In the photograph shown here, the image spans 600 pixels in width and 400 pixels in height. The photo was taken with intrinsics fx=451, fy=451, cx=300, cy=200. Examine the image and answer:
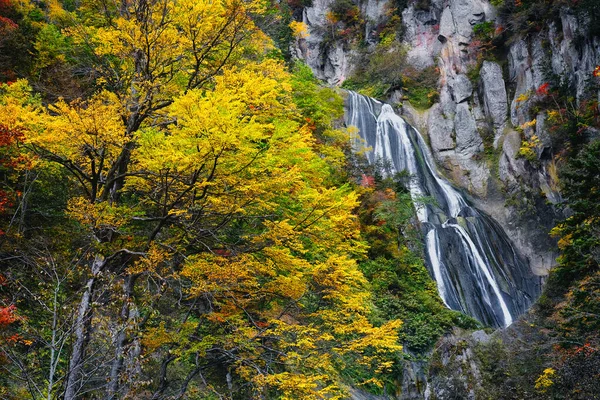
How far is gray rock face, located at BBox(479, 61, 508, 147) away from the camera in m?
33.3

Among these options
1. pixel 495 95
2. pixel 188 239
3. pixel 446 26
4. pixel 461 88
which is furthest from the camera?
pixel 446 26

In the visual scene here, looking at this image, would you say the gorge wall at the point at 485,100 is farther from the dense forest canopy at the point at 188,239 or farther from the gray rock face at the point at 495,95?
the dense forest canopy at the point at 188,239

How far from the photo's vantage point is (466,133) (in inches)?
1335

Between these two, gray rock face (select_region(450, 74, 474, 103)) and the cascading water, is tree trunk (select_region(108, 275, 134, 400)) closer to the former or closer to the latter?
the cascading water

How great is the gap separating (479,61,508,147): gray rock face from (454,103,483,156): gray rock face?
1.23 meters

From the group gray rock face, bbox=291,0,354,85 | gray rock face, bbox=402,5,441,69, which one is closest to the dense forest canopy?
gray rock face, bbox=402,5,441,69

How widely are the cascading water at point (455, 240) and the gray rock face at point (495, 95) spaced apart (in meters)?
5.42

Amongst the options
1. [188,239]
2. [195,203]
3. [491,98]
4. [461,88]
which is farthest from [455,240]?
[195,203]

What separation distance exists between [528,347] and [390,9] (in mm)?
37851

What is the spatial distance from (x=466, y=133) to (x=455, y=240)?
12.4 meters

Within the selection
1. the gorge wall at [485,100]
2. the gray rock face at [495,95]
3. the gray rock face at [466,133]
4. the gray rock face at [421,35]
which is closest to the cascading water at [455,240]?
the gorge wall at [485,100]

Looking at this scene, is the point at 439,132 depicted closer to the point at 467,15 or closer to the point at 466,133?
the point at 466,133

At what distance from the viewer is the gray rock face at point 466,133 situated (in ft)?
110

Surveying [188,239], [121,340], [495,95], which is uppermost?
[495,95]
